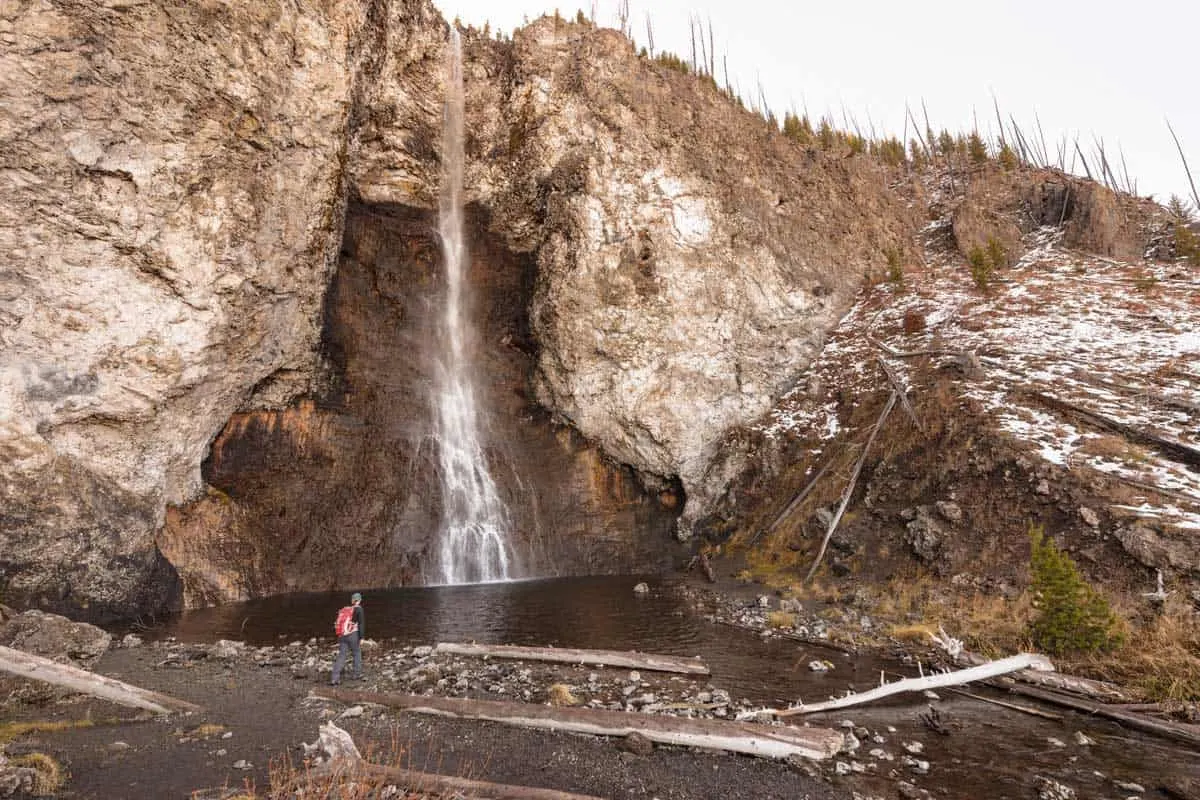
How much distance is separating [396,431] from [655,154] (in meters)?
21.1

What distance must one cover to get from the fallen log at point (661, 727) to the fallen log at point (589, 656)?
3944mm

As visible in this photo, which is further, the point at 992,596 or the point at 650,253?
the point at 650,253

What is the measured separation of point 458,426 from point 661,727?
75.9ft

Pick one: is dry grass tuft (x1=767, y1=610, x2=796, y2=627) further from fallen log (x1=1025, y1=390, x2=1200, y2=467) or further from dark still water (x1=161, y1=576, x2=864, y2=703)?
fallen log (x1=1025, y1=390, x2=1200, y2=467)

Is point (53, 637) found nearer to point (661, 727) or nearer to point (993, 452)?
point (661, 727)

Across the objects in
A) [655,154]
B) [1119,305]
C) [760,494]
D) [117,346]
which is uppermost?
[655,154]

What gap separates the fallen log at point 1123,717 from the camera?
8531 mm

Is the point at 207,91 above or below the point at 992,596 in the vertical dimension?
above

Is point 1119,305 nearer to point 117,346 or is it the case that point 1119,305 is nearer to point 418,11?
point 418,11

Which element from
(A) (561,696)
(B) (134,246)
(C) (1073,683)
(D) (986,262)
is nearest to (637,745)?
(A) (561,696)

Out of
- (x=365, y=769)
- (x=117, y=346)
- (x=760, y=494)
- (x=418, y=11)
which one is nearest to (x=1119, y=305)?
(x=760, y=494)

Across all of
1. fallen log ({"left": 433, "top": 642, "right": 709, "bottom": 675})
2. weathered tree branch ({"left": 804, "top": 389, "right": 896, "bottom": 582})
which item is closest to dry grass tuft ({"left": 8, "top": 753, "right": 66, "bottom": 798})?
fallen log ({"left": 433, "top": 642, "right": 709, "bottom": 675})

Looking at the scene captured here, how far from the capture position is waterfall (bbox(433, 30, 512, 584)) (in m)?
27.6

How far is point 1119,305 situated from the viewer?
86.0 ft
